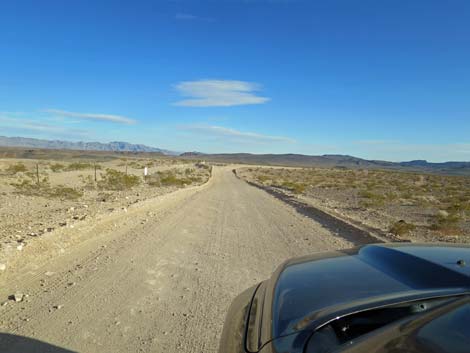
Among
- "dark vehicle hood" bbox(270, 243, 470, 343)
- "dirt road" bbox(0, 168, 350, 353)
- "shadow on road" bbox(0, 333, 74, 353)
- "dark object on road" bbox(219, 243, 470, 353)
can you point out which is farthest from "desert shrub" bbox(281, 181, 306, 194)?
"dark object on road" bbox(219, 243, 470, 353)

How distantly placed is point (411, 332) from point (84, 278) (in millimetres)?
5933

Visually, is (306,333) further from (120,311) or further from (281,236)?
(281,236)

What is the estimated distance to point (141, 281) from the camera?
664 cm

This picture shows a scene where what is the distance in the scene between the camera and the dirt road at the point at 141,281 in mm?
4574

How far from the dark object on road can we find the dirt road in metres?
2.17

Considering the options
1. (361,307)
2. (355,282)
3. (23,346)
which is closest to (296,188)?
(23,346)

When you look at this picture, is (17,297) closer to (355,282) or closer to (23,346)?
(23,346)

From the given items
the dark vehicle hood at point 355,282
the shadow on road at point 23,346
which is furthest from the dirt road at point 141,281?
the dark vehicle hood at point 355,282

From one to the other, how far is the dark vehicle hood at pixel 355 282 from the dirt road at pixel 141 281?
2135 mm

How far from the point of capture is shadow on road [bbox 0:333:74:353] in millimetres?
4113

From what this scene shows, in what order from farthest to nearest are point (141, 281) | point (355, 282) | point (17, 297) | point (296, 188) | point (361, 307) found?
point (296, 188), point (141, 281), point (17, 297), point (355, 282), point (361, 307)

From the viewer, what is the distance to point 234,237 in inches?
434

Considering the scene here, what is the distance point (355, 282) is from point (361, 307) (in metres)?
0.35

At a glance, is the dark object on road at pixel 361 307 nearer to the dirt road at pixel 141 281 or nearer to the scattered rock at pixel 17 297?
the dirt road at pixel 141 281
